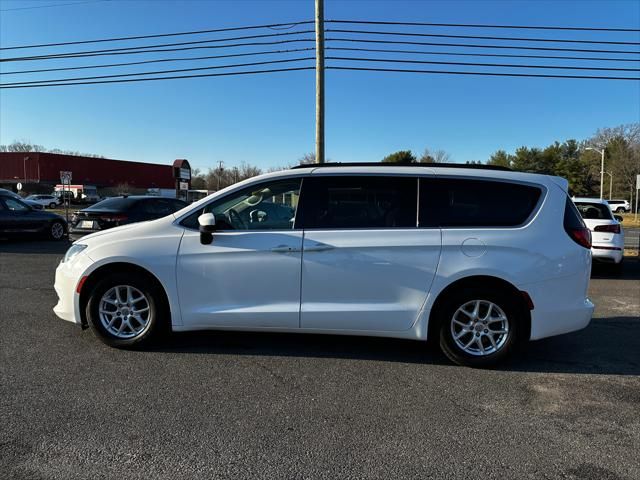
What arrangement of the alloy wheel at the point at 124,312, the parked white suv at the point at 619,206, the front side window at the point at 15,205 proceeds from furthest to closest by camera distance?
the parked white suv at the point at 619,206
the front side window at the point at 15,205
the alloy wheel at the point at 124,312

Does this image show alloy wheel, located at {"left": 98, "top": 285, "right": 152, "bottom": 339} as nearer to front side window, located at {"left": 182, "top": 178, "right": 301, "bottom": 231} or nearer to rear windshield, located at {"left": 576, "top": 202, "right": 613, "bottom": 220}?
front side window, located at {"left": 182, "top": 178, "right": 301, "bottom": 231}

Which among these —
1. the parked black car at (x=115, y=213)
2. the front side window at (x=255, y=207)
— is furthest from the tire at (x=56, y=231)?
the front side window at (x=255, y=207)

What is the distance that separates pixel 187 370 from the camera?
4117mm

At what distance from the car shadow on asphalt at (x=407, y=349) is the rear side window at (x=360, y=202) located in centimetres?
130

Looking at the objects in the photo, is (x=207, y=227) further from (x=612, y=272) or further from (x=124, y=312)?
(x=612, y=272)

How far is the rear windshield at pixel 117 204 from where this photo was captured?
444 inches

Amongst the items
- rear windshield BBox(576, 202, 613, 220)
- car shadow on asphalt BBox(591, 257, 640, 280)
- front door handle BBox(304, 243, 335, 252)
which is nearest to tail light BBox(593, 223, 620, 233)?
rear windshield BBox(576, 202, 613, 220)

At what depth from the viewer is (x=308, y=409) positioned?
3439 mm

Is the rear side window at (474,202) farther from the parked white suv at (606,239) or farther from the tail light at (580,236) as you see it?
the parked white suv at (606,239)

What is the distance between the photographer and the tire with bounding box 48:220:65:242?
14.9 meters

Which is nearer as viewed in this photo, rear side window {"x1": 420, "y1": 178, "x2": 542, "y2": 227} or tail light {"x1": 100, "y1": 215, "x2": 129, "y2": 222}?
rear side window {"x1": 420, "y1": 178, "x2": 542, "y2": 227}

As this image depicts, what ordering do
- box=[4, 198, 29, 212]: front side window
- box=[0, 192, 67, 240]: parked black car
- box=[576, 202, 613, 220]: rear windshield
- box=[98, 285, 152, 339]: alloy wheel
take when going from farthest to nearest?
box=[4, 198, 29, 212]: front side window
box=[0, 192, 67, 240]: parked black car
box=[576, 202, 613, 220]: rear windshield
box=[98, 285, 152, 339]: alloy wheel

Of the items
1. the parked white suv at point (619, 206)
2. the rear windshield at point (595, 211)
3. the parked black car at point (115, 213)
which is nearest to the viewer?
the rear windshield at point (595, 211)

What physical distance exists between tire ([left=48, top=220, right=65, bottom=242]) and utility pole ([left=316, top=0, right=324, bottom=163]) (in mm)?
8732
